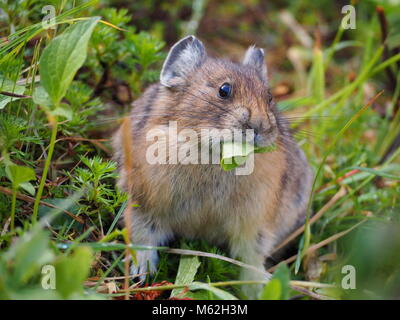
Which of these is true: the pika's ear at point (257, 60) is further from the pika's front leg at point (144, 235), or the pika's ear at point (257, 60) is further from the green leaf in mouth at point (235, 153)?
the pika's front leg at point (144, 235)

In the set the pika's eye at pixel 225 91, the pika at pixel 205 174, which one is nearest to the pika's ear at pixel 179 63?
the pika at pixel 205 174

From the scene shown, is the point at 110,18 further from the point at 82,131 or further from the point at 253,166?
the point at 253,166

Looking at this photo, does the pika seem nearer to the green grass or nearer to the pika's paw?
the pika's paw

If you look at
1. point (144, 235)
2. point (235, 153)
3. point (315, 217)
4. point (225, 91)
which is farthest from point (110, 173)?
point (315, 217)

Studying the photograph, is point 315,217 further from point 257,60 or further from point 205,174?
point 257,60

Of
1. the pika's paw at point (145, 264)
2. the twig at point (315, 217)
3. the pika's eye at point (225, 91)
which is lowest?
the pika's paw at point (145, 264)
